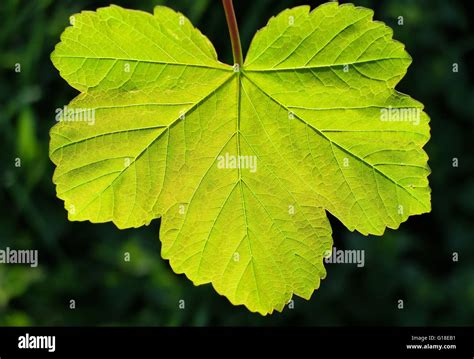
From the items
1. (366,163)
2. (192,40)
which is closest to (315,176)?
(366,163)

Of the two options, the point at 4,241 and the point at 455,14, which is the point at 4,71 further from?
the point at 455,14

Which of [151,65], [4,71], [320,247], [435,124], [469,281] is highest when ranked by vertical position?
[4,71]

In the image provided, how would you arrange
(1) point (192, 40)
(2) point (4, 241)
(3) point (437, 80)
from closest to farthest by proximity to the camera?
1. (1) point (192, 40)
2. (2) point (4, 241)
3. (3) point (437, 80)

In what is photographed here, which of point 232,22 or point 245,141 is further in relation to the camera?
point 245,141

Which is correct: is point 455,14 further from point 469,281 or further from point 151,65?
point 151,65

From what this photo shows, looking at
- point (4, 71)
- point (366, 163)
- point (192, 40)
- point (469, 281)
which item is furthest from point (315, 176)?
point (4, 71)

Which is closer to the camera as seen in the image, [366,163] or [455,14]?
[366,163]

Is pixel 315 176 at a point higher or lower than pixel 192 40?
lower

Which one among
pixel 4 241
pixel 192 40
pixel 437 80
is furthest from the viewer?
pixel 437 80
